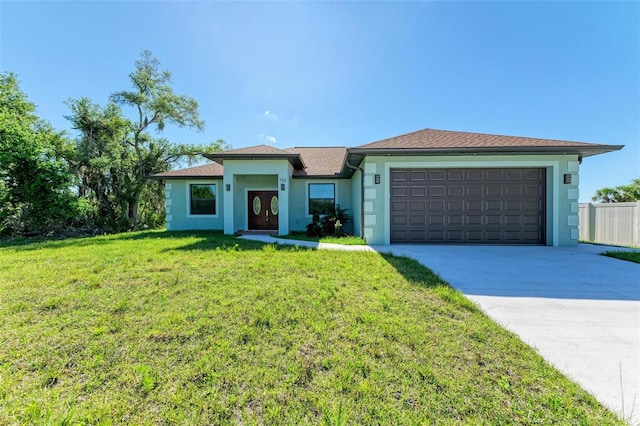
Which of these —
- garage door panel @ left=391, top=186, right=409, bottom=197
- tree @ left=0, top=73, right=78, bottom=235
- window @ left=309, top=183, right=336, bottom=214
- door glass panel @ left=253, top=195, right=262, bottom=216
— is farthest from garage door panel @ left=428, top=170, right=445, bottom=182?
tree @ left=0, top=73, right=78, bottom=235

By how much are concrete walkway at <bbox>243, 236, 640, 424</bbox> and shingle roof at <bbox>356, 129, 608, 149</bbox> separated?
3434mm

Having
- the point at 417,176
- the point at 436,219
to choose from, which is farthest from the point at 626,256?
the point at 417,176

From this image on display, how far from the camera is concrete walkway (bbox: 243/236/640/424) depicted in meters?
2.08

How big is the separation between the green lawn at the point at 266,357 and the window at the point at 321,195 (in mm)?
7965

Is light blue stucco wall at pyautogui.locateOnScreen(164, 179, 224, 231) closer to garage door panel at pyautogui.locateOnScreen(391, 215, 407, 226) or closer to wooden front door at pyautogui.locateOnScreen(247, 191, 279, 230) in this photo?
wooden front door at pyautogui.locateOnScreen(247, 191, 279, 230)

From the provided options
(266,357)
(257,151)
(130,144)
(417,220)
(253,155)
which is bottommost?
(266,357)

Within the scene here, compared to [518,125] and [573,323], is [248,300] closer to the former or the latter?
[573,323]

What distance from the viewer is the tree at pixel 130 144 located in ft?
47.6

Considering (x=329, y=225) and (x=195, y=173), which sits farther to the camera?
(x=195, y=173)

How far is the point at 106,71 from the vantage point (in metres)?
13.6

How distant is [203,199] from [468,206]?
11.8 meters

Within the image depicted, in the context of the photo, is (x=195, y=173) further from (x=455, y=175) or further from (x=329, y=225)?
(x=455, y=175)

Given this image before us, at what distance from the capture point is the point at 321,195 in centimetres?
1204

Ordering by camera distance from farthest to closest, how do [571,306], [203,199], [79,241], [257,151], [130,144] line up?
[130,144] < [203,199] < [257,151] < [79,241] < [571,306]
